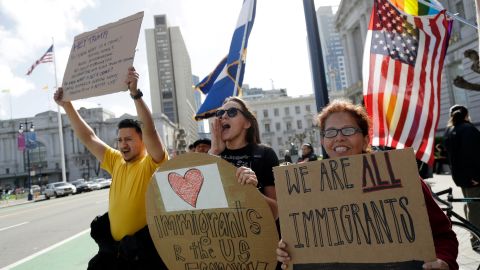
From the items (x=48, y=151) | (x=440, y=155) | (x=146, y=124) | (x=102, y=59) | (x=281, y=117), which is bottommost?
(x=440, y=155)

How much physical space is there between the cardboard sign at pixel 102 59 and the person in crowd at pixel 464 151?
13.6 ft

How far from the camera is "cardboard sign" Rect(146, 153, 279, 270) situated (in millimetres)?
2160

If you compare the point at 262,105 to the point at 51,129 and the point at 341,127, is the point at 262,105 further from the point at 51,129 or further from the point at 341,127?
the point at 341,127

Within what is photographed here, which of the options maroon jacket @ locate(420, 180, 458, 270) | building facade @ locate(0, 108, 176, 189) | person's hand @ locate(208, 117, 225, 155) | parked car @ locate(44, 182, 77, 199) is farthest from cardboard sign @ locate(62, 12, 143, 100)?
building facade @ locate(0, 108, 176, 189)

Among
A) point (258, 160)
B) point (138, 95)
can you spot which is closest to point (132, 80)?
point (138, 95)

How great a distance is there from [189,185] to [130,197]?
2.41 feet

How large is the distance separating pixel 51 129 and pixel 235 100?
111 meters

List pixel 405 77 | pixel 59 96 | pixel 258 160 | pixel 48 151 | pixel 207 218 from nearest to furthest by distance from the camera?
Answer: pixel 207 218 → pixel 258 160 → pixel 59 96 → pixel 405 77 → pixel 48 151

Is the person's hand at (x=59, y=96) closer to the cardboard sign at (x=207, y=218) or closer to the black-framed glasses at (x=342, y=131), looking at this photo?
the cardboard sign at (x=207, y=218)

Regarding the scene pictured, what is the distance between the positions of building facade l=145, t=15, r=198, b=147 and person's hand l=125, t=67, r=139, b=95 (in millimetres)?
137139

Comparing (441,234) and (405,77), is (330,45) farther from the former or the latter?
(441,234)

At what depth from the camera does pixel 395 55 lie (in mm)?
4156

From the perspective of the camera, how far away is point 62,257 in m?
6.99

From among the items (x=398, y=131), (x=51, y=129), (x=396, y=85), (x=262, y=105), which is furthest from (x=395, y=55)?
(x=51, y=129)
